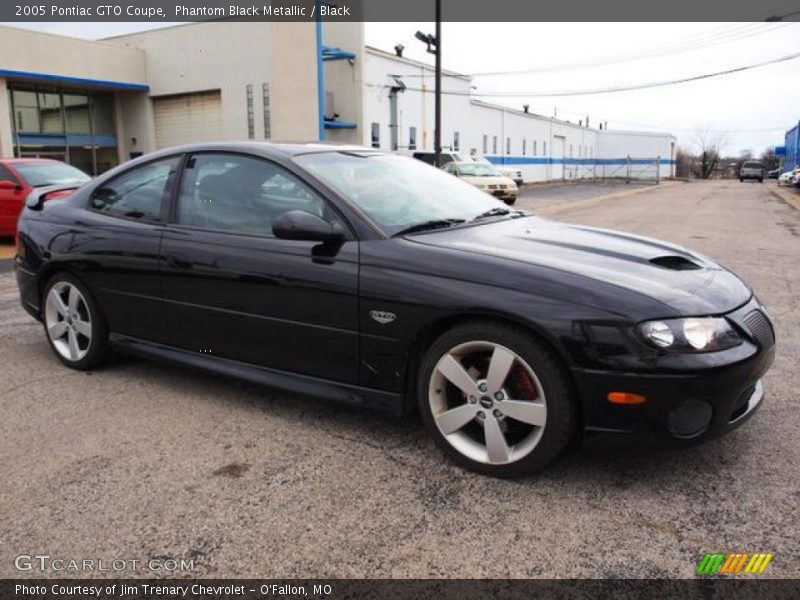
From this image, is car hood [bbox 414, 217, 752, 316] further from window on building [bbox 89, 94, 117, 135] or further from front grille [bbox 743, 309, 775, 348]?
window on building [bbox 89, 94, 117, 135]

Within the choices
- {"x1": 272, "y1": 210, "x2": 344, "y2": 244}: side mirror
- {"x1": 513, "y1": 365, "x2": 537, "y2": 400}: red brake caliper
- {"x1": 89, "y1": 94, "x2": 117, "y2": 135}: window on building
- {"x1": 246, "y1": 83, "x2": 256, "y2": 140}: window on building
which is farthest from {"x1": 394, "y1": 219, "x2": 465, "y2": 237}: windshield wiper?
{"x1": 89, "y1": 94, "x2": 117, "y2": 135}: window on building

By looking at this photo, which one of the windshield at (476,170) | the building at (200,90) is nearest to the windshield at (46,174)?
the building at (200,90)

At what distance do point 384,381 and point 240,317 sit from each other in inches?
36.1

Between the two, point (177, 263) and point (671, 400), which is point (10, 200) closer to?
point (177, 263)

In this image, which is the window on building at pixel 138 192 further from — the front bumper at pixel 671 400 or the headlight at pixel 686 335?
the headlight at pixel 686 335

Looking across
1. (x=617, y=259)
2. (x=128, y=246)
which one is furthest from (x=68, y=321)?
(x=617, y=259)

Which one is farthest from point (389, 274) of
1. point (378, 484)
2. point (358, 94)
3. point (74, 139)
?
point (74, 139)

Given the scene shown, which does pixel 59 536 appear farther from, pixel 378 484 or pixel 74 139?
pixel 74 139

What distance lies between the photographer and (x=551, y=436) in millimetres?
2795

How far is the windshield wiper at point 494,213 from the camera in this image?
391cm

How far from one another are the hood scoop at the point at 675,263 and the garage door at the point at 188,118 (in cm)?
2854

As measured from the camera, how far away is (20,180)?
37.5ft

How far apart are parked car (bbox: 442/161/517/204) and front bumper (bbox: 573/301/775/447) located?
20196mm

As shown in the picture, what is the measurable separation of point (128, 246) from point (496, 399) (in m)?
2.46
